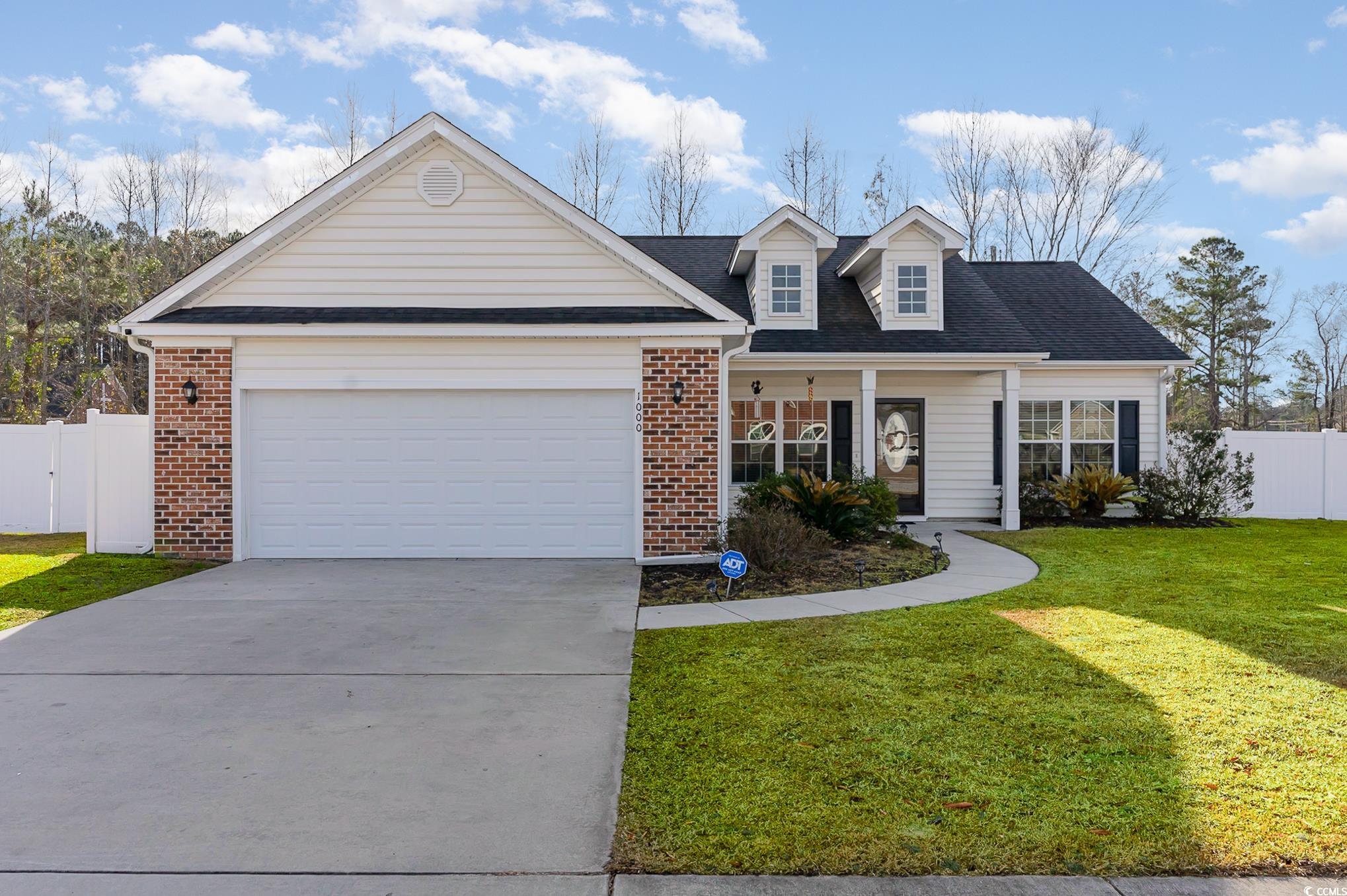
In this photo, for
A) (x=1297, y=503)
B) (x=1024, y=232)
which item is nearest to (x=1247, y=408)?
(x=1024, y=232)

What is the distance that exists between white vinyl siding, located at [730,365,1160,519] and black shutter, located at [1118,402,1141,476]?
73 mm

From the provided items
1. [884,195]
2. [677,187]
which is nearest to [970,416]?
[884,195]

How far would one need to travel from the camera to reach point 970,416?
13.8 meters

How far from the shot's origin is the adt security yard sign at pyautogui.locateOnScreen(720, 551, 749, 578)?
7.71m

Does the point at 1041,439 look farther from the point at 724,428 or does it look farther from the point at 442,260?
the point at 442,260

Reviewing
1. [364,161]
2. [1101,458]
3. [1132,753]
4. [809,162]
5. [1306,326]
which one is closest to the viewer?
[1132,753]

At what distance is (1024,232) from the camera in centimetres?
2655

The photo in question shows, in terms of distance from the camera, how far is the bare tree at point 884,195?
26.0 metres

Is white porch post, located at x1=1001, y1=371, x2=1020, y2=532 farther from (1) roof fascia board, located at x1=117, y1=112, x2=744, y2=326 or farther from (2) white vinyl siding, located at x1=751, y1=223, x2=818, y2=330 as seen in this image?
(1) roof fascia board, located at x1=117, y1=112, x2=744, y2=326

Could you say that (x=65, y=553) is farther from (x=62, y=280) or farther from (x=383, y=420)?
(x=62, y=280)

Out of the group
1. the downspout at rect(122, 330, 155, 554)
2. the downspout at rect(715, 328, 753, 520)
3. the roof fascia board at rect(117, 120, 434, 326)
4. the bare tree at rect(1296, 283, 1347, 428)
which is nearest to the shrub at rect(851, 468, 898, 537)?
the downspout at rect(715, 328, 753, 520)

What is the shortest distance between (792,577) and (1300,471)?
486 inches

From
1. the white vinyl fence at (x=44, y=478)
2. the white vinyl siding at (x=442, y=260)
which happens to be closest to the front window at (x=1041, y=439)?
the white vinyl siding at (x=442, y=260)

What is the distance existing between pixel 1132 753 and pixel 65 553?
12247 millimetres
